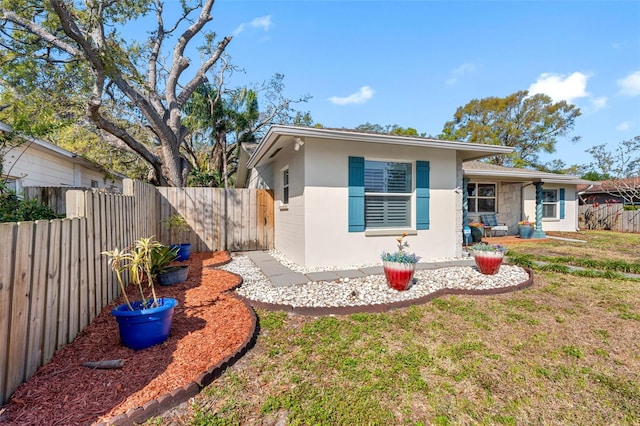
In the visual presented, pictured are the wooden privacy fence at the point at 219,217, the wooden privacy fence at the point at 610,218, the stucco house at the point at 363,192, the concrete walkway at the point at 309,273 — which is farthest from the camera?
the wooden privacy fence at the point at 610,218

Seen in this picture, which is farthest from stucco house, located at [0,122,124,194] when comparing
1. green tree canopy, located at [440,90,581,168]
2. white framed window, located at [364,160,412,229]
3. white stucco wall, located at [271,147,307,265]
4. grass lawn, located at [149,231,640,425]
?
green tree canopy, located at [440,90,581,168]

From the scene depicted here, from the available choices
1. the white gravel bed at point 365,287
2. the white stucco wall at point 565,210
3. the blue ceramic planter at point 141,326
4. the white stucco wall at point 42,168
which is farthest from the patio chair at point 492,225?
the white stucco wall at point 42,168

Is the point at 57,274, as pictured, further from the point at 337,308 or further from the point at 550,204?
the point at 550,204

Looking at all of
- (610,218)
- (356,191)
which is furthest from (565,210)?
(356,191)

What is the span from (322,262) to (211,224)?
3.92 metres

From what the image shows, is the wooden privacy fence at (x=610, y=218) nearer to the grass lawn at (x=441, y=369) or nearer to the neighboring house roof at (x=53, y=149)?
the grass lawn at (x=441, y=369)

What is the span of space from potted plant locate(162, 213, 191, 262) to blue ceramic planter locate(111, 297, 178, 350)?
4204 millimetres

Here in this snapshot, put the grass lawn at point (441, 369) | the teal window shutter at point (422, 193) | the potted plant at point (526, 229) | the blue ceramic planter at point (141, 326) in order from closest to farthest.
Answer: the grass lawn at point (441, 369), the blue ceramic planter at point (141, 326), the teal window shutter at point (422, 193), the potted plant at point (526, 229)

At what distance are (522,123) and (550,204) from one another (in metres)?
14.7

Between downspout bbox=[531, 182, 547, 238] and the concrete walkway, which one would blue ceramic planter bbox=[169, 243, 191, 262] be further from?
downspout bbox=[531, 182, 547, 238]

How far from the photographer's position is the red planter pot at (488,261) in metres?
5.08

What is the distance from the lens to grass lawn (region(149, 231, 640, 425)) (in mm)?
1916

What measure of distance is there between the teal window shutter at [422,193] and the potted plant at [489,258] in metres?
1.37

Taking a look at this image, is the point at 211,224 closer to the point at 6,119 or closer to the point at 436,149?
the point at 436,149
